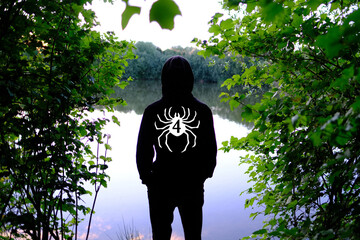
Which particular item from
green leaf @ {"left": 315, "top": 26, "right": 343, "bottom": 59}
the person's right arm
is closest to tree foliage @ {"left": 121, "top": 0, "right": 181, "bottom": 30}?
green leaf @ {"left": 315, "top": 26, "right": 343, "bottom": 59}

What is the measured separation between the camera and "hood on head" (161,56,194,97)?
2000 millimetres

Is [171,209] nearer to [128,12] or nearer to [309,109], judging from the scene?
[309,109]

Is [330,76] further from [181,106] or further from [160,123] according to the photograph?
[160,123]

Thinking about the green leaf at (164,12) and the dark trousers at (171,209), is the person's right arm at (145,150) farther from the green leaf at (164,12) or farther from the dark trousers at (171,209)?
the green leaf at (164,12)

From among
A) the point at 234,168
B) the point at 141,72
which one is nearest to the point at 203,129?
the point at 234,168

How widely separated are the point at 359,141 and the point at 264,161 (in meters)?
1.47

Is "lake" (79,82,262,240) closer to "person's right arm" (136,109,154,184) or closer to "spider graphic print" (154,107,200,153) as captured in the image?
"person's right arm" (136,109,154,184)

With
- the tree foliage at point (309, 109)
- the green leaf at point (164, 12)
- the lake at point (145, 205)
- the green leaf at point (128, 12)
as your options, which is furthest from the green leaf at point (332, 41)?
the lake at point (145, 205)

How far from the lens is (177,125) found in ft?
6.56

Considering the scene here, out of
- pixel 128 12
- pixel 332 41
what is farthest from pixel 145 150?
pixel 332 41

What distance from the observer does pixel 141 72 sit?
52.4 m

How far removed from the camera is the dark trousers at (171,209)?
6.75ft

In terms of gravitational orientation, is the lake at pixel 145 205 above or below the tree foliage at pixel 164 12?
above

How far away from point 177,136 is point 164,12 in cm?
135
